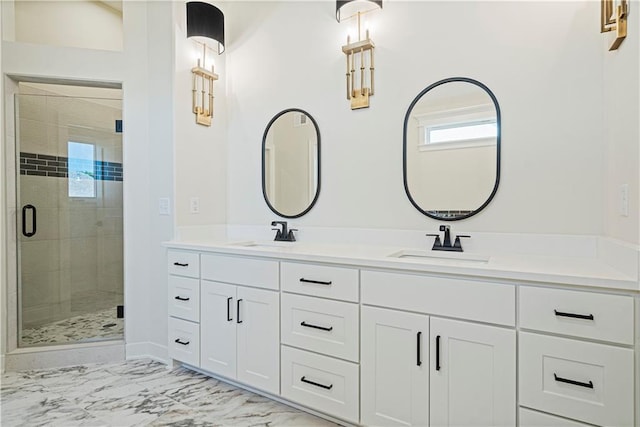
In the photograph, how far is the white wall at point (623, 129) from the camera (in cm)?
131

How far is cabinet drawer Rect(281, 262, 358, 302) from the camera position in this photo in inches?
69.3

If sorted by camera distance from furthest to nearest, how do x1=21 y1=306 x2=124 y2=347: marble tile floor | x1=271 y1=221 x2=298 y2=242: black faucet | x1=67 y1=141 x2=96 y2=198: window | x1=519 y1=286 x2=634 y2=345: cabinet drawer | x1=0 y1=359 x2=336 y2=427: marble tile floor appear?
1. x1=67 y1=141 x2=96 y2=198: window
2. x1=21 y1=306 x2=124 y2=347: marble tile floor
3. x1=271 y1=221 x2=298 y2=242: black faucet
4. x1=0 y1=359 x2=336 y2=427: marble tile floor
5. x1=519 y1=286 x2=634 y2=345: cabinet drawer

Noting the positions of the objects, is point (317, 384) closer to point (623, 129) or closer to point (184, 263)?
→ point (184, 263)

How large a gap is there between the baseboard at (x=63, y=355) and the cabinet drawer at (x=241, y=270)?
3.65 feet

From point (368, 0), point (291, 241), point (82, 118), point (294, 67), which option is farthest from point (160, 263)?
point (368, 0)

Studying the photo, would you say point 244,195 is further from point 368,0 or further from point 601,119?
point 601,119

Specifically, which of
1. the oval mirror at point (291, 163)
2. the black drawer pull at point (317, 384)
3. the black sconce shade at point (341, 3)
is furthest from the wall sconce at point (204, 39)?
the black drawer pull at point (317, 384)

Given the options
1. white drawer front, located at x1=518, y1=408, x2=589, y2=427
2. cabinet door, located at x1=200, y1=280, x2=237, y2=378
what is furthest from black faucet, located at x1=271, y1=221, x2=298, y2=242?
white drawer front, located at x1=518, y1=408, x2=589, y2=427

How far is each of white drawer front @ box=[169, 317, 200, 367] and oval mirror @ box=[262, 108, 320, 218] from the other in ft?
3.34

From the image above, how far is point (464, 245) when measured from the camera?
6.59 ft

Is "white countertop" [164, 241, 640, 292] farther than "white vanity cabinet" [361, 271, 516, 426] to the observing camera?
No

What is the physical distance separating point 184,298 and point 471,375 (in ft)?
6.04

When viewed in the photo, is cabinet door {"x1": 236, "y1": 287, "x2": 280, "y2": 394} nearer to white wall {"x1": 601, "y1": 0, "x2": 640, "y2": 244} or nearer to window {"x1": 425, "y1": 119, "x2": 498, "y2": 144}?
window {"x1": 425, "y1": 119, "x2": 498, "y2": 144}

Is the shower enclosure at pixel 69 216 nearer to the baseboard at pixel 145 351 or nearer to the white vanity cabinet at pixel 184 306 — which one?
the baseboard at pixel 145 351
